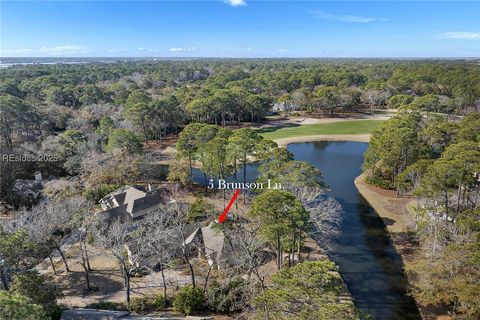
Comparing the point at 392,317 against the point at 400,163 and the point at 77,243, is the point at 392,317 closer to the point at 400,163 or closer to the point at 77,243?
the point at 400,163

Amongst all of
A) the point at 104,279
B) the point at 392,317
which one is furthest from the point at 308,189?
the point at 104,279

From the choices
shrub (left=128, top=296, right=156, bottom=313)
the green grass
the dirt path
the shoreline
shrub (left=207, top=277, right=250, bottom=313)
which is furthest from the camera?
the green grass

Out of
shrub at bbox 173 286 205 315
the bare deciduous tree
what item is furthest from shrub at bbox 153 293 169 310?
the bare deciduous tree

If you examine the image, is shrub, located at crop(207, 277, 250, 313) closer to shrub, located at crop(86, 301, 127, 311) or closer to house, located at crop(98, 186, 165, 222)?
shrub, located at crop(86, 301, 127, 311)

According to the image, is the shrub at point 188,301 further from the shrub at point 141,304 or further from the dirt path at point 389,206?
the dirt path at point 389,206

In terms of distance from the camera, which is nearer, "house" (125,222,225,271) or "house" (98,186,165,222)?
"house" (125,222,225,271)

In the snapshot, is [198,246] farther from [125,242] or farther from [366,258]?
[366,258]
